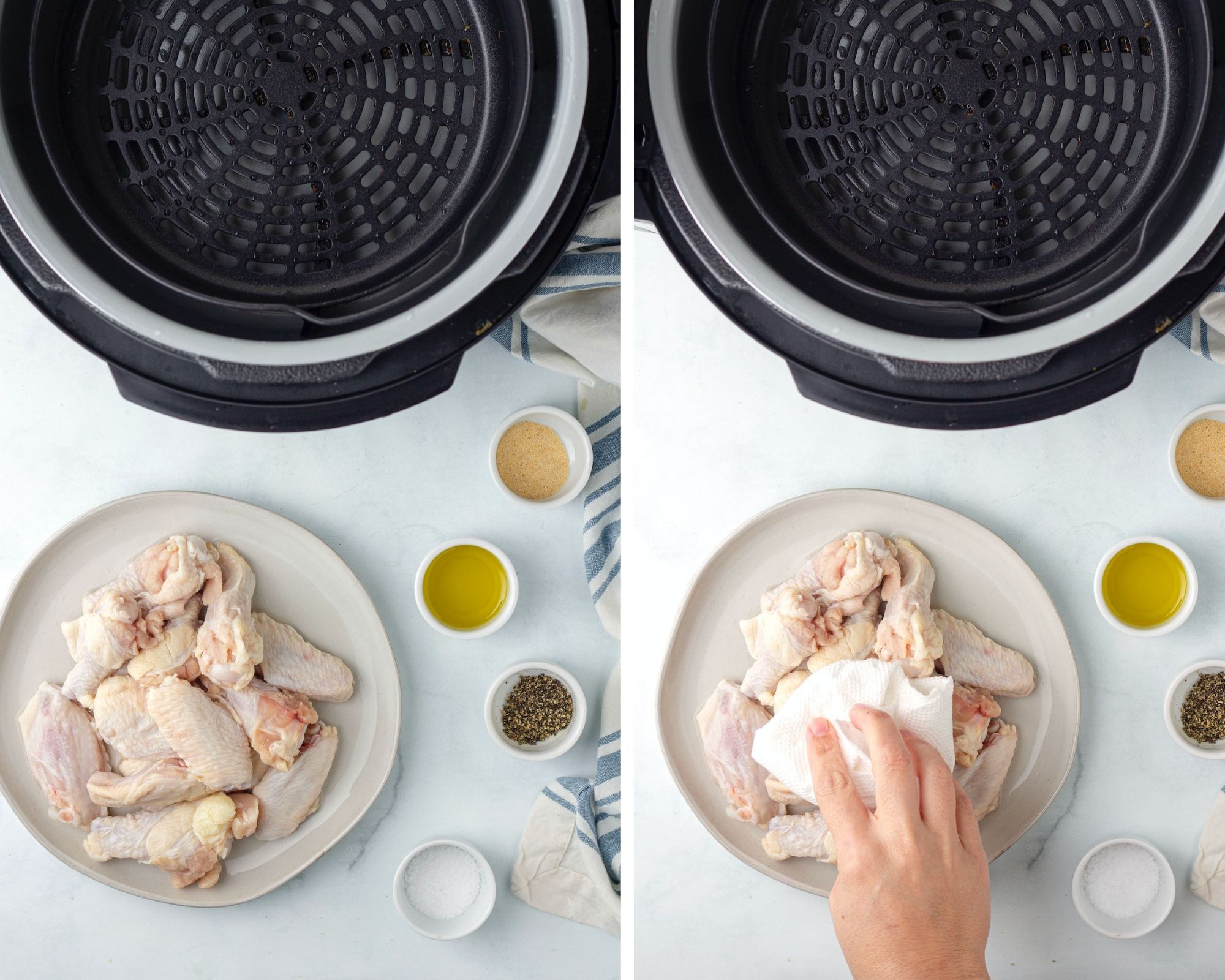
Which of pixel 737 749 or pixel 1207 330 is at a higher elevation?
pixel 1207 330

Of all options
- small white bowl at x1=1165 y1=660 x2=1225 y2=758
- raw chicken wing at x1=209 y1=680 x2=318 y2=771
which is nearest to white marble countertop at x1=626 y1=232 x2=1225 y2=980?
small white bowl at x1=1165 y1=660 x2=1225 y2=758

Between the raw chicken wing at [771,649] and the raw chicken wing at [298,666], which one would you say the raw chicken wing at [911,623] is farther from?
the raw chicken wing at [298,666]

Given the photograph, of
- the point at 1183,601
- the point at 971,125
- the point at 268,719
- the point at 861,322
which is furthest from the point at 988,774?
the point at 268,719

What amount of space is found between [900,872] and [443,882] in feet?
1.54

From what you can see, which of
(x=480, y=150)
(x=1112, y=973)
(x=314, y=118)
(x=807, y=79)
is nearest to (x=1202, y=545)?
(x=1112, y=973)

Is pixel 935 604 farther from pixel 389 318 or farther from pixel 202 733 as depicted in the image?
pixel 202 733

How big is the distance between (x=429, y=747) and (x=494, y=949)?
23cm

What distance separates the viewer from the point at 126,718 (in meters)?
0.91

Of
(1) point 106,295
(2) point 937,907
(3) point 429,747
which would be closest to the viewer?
(1) point 106,295

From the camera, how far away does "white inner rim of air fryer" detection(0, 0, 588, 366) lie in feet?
2.18

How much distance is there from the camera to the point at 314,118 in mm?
738

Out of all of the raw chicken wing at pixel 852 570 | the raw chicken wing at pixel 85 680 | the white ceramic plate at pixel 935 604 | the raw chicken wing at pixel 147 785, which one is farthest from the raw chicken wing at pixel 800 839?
the raw chicken wing at pixel 85 680

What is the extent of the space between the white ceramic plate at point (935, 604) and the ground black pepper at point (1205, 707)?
142 mm

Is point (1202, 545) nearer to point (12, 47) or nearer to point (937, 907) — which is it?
point (937, 907)
